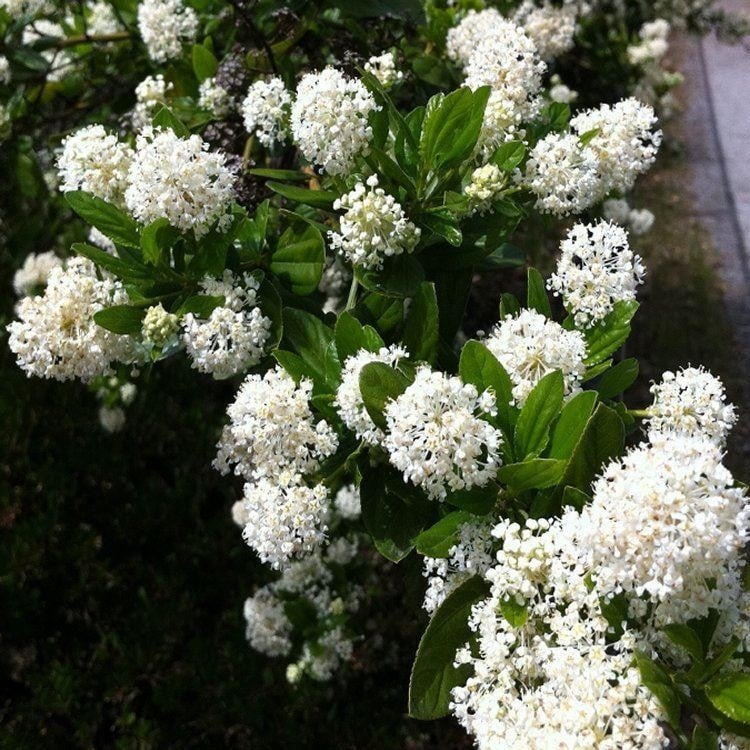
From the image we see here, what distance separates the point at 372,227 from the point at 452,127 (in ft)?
0.74

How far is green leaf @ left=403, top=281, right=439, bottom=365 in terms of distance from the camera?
4.68 ft

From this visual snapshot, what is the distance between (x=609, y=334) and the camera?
1411 millimetres

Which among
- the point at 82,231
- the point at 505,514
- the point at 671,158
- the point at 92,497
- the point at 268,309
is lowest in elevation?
the point at 671,158

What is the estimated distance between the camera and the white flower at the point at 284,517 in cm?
132

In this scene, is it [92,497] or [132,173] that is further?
[92,497]

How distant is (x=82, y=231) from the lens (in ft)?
11.8

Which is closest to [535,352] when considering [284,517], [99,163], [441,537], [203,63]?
[441,537]

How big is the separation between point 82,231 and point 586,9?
288 centimetres

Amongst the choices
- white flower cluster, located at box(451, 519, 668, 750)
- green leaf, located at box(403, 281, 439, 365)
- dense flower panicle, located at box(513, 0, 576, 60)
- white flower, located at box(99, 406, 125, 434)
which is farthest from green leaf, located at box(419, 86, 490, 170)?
white flower, located at box(99, 406, 125, 434)

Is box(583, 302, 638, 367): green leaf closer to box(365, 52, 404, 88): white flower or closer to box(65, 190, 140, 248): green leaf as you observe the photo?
box(365, 52, 404, 88): white flower

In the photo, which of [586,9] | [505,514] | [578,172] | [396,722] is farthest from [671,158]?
[505,514]

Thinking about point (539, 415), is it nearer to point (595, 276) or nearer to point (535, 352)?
point (535, 352)

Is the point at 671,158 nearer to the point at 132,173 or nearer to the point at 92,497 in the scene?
the point at 92,497

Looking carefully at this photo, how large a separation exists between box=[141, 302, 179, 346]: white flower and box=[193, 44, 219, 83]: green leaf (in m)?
0.94
